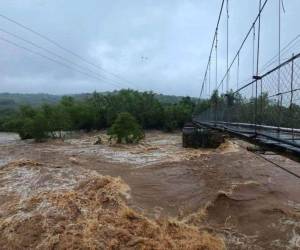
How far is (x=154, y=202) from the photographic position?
18.6 meters

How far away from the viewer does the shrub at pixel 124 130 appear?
43.9 m

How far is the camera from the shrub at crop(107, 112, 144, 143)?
4394 cm

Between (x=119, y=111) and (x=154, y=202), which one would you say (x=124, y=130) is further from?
(x=154, y=202)

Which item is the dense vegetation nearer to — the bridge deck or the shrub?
the shrub

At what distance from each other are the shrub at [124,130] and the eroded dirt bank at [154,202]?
1253 centimetres

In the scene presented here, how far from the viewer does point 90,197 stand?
1883 cm

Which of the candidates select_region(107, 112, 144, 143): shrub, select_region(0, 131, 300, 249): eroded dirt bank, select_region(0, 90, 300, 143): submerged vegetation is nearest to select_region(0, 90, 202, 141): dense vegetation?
select_region(0, 90, 300, 143): submerged vegetation

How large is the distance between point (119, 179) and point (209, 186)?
14.7 ft

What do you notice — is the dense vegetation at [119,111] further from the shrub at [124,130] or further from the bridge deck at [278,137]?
the bridge deck at [278,137]

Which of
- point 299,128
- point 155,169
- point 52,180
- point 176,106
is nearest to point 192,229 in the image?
point 299,128

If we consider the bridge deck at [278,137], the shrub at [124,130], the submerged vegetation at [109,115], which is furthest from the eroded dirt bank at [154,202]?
the shrub at [124,130]

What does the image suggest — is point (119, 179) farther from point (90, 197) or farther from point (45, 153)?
point (45, 153)

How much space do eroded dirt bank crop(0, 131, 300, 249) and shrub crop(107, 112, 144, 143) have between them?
41.1 feet

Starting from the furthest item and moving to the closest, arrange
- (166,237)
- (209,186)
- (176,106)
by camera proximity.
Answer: (176,106) → (209,186) → (166,237)
